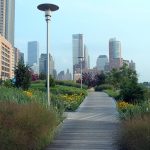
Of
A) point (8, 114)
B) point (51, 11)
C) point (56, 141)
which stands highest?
point (51, 11)

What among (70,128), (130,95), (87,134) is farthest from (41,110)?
(130,95)

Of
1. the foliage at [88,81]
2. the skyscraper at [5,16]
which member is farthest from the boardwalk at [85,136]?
the skyscraper at [5,16]

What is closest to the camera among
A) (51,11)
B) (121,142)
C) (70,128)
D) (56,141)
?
(121,142)

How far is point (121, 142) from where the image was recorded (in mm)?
10148

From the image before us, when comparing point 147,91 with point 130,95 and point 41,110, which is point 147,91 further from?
point 41,110

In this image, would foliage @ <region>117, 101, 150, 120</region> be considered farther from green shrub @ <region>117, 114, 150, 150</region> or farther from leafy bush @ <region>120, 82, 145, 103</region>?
leafy bush @ <region>120, 82, 145, 103</region>

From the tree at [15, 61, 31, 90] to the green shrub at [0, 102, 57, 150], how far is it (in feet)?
63.1

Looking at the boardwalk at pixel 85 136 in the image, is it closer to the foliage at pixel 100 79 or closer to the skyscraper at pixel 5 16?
the foliage at pixel 100 79

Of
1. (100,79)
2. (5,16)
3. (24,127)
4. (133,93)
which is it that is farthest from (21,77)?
(5,16)

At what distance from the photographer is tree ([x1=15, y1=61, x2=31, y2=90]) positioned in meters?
30.3

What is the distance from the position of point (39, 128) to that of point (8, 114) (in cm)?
82

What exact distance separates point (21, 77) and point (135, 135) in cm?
2168

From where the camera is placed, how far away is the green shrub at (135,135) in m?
9.03

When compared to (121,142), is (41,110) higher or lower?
higher
